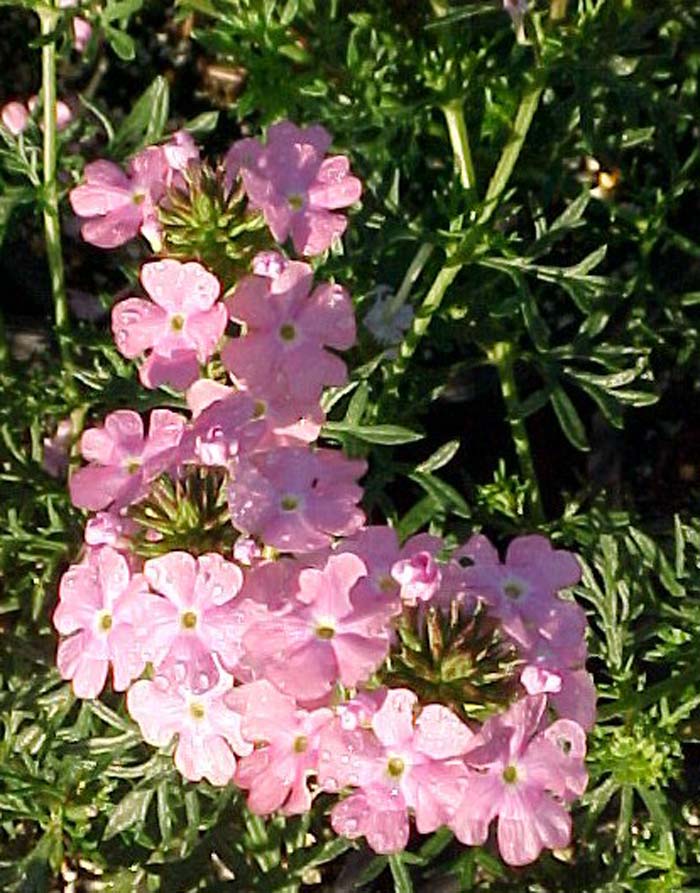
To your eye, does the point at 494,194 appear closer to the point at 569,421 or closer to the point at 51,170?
the point at 569,421

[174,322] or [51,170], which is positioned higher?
[174,322]

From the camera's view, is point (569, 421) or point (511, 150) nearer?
point (511, 150)

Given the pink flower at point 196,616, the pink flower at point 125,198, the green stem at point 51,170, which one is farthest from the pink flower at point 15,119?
the pink flower at point 196,616

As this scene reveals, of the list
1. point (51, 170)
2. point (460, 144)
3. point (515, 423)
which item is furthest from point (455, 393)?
point (51, 170)

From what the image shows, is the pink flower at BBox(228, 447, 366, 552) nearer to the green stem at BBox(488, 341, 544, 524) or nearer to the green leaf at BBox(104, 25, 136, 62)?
the green stem at BBox(488, 341, 544, 524)

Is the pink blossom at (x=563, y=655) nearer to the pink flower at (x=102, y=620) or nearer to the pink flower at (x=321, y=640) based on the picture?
the pink flower at (x=321, y=640)

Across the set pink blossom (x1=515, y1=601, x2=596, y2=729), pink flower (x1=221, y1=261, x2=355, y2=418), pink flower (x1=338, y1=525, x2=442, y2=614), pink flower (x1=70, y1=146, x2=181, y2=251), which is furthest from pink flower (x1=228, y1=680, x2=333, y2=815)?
pink flower (x1=70, y1=146, x2=181, y2=251)

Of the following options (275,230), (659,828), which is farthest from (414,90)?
(659,828)
